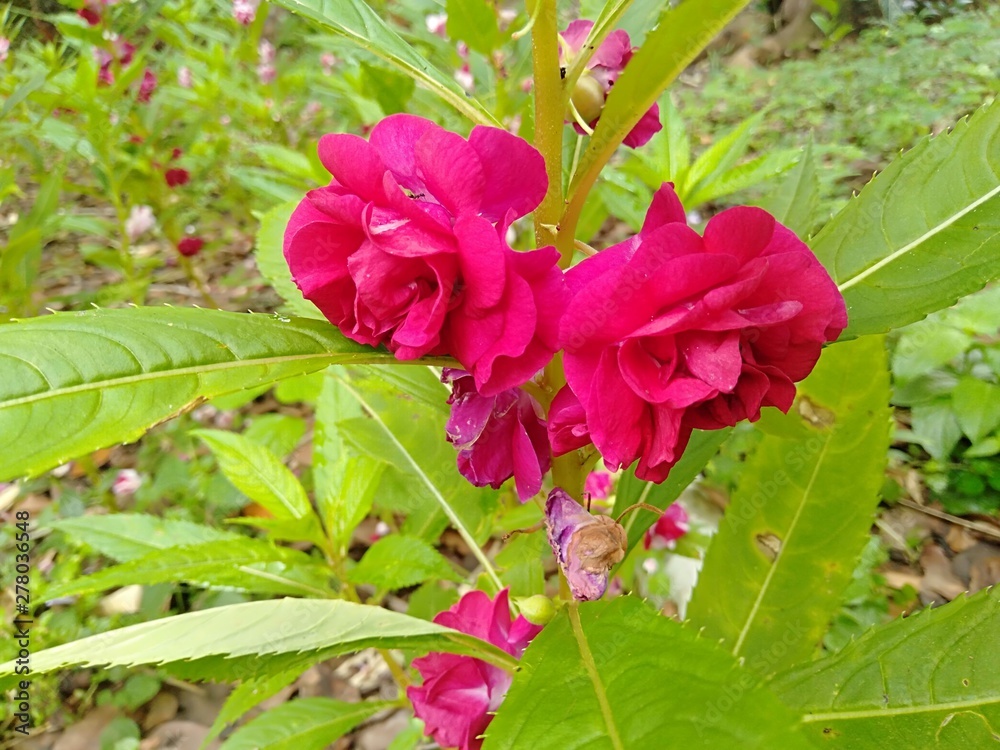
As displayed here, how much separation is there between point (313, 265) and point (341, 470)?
0.84 metres

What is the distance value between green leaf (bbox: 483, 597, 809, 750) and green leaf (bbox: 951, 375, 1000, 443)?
6.34 ft

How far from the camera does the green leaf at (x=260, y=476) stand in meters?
1.32

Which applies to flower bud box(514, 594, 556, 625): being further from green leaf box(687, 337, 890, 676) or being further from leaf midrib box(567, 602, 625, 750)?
green leaf box(687, 337, 890, 676)

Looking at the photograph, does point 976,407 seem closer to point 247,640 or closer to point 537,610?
point 537,610

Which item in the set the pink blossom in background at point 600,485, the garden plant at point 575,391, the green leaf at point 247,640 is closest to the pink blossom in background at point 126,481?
the garden plant at point 575,391

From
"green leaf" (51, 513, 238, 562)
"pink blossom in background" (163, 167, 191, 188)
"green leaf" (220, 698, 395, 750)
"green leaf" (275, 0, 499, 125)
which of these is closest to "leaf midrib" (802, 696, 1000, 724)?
"green leaf" (275, 0, 499, 125)

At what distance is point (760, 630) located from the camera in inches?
43.3

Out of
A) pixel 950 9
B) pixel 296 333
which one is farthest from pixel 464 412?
pixel 950 9

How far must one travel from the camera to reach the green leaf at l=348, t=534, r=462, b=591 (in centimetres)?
111

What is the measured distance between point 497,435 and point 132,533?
3.57 feet

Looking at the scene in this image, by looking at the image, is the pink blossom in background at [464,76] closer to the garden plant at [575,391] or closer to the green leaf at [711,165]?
the green leaf at [711,165]

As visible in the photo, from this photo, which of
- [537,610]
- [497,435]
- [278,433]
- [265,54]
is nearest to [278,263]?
[497,435]

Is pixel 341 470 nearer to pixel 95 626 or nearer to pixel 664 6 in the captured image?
pixel 664 6

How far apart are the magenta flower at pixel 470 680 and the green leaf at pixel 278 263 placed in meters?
0.47
